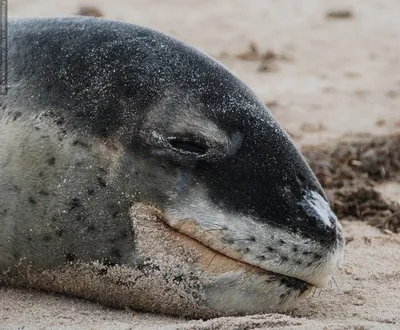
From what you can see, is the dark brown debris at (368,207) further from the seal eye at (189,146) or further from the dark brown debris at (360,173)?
the seal eye at (189,146)

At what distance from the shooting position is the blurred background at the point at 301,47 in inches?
305

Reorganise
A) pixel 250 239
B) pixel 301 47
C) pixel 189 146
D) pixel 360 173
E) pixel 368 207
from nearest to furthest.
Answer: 1. pixel 250 239
2. pixel 189 146
3. pixel 368 207
4. pixel 360 173
5. pixel 301 47

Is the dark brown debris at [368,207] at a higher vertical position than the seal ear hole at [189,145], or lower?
lower

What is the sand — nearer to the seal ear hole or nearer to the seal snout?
the seal snout

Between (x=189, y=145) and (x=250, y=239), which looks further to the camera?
(x=189, y=145)

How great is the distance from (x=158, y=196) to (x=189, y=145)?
228 mm

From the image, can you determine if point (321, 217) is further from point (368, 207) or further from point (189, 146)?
point (368, 207)

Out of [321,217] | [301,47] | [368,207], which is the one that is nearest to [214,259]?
[321,217]

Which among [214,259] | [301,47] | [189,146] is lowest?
[301,47]

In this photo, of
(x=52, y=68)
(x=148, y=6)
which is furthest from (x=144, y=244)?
(x=148, y=6)

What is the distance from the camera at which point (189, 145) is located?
3.61m

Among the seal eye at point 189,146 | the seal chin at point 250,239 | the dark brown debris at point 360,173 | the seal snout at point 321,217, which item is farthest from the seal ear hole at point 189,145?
the dark brown debris at point 360,173

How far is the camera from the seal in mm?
3523

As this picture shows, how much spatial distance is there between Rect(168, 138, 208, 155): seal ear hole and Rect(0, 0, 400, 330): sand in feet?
2.04
